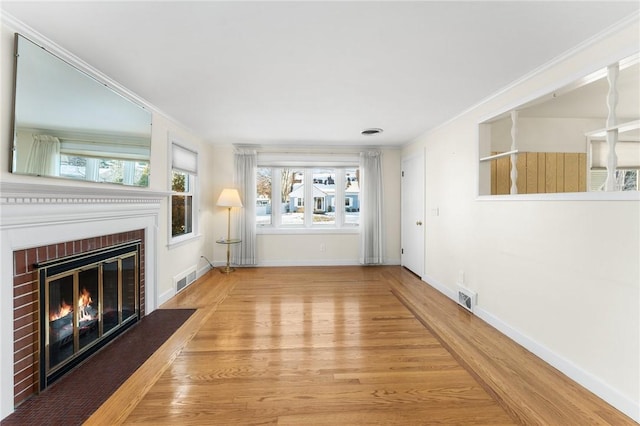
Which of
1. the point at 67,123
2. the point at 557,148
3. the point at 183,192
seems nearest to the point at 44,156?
the point at 67,123

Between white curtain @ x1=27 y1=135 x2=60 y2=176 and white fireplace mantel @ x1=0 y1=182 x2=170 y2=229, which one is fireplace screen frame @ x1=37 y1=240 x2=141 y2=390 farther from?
white curtain @ x1=27 y1=135 x2=60 y2=176

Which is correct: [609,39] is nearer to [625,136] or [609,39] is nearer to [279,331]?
[625,136]

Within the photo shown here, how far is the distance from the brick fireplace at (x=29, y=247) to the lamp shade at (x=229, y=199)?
2342mm

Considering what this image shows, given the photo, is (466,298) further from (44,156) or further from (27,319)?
(44,156)

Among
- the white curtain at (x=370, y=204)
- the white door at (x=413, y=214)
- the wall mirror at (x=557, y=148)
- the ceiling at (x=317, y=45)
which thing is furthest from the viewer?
the white curtain at (x=370, y=204)

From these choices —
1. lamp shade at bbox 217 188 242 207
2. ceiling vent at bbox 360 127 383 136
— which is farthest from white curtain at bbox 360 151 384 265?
lamp shade at bbox 217 188 242 207

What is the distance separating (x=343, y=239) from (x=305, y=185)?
129 centimetres

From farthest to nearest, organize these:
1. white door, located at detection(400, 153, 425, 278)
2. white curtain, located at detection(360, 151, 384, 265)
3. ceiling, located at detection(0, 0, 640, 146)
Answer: white curtain, located at detection(360, 151, 384, 265) → white door, located at detection(400, 153, 425, 278) → ceiling, located at detection(0, 0, 640, 146)

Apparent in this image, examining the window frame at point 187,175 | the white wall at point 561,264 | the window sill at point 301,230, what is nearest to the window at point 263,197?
the window sill at point 301,230

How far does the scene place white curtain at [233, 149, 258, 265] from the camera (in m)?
5.26

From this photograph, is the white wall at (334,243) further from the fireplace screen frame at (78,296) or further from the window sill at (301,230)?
the fireplace screen frame at (78,296)

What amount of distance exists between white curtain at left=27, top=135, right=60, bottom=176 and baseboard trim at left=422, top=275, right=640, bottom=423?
388cm

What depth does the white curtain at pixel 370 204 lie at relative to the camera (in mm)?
5449

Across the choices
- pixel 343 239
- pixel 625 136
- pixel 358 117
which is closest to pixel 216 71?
pixel 358 117
